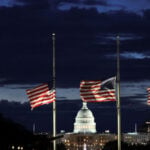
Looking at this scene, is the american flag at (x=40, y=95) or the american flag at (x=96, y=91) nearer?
the american flag at (x=96, y=91)

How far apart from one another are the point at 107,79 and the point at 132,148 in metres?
122

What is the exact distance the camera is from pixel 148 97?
80562mm

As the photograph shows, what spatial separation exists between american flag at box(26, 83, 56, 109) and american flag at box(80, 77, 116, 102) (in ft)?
11.8

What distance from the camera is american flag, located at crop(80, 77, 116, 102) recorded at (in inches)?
2881

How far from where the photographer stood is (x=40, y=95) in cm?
7525

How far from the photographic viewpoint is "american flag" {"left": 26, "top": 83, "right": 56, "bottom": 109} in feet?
246

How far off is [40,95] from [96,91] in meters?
5.25

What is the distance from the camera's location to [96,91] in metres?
73.3

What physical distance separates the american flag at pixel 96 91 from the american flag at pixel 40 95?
3600 millimetres

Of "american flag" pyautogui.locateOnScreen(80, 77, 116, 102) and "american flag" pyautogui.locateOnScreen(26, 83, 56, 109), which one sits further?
"american flag" pyautogui.locateOnScreen(26, 83, 56, 109)

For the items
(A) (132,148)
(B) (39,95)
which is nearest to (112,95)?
(B) (39,95)

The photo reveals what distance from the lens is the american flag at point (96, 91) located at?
240 ft

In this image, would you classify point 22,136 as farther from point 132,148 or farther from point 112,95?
point 132,148

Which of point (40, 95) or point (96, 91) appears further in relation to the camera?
point (40, 95)
